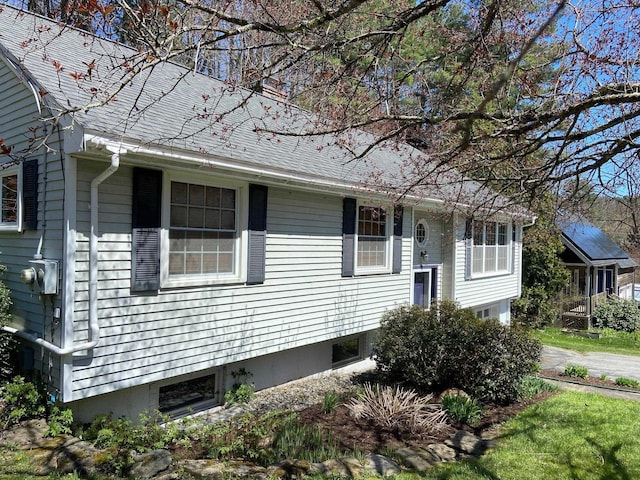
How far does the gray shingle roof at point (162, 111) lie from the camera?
5371 millimetres

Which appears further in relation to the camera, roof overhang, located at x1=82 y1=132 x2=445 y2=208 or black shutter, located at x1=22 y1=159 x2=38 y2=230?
black shutter, located at x1=22 y1=159 x2=38 y2=230

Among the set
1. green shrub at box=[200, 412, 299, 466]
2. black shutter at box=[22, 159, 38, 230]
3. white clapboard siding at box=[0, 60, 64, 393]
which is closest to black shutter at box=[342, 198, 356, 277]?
green shrub at box=[200, 412, 299, 466]

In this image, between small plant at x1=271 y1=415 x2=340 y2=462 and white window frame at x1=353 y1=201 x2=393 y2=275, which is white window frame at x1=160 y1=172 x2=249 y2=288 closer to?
small plant at x1=271 y1=415 x2=340 y2=462

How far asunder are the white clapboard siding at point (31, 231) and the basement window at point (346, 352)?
5.78 meters

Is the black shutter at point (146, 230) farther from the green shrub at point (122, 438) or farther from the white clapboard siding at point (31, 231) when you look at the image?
the green shrub at point (122, 438)

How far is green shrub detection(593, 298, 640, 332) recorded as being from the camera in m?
22.7

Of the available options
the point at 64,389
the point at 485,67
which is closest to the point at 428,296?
the point at 485,67

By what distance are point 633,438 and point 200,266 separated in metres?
6.36

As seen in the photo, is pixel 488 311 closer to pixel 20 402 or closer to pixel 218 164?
pixel 218 164

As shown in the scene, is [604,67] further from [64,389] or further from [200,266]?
[64,389]

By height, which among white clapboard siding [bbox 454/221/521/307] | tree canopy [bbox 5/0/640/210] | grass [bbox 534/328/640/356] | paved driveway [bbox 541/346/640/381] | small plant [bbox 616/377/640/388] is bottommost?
grass [bbox 534/328/640/356]

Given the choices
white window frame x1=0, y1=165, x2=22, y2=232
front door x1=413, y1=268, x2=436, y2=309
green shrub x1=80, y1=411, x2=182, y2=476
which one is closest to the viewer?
green shrub x1=80, y1=411, x2=182, y2=476

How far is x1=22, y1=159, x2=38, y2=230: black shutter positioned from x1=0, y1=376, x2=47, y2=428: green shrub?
75.6 inches

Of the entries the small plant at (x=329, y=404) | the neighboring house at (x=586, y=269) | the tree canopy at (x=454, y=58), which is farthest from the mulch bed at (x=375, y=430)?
the neighboring house at (x=586, y=269)
